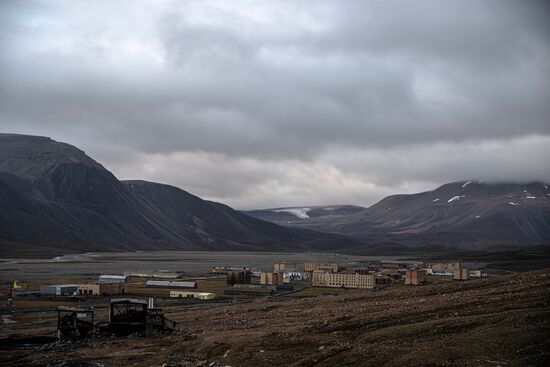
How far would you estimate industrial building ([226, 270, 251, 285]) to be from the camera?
129m

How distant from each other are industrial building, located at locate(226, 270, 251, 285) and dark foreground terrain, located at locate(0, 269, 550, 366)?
6936 centimetres

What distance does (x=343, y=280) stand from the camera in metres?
122

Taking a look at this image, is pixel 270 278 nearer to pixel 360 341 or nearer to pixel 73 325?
pixel 73 325

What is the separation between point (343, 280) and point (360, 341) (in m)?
84.6

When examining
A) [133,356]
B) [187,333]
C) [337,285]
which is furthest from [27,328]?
[337,285]

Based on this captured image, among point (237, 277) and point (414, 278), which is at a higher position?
point (414, 278)

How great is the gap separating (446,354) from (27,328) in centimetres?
4307

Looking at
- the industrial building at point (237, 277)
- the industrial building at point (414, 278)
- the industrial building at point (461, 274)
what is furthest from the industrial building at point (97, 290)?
the industrial building at point (461, 274)

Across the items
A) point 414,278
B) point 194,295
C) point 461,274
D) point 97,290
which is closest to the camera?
point 194,295

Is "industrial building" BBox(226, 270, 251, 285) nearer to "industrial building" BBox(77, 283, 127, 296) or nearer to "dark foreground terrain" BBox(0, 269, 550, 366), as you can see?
"industrial building" BBox(77, 283, 127, 296)

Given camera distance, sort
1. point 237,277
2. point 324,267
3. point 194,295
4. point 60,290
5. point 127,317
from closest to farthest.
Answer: point 127,317 → point 194,295 → point 60,290 → point 237,277 → point 324,267

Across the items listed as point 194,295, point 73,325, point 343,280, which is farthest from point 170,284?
point 73,325

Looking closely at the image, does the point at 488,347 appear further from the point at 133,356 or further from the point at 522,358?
the point at 133,356

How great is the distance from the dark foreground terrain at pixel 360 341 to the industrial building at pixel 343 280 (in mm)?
60649
